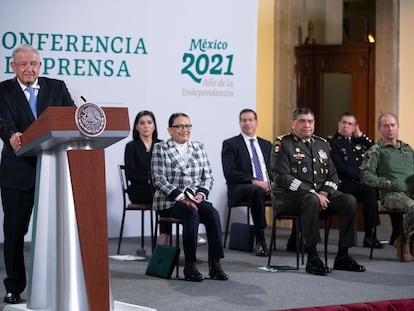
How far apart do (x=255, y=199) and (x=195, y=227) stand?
1.60m

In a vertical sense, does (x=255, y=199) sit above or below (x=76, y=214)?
below

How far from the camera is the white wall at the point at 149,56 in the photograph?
7.93 metres

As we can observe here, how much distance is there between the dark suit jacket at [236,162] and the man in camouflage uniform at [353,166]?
2.26 ft

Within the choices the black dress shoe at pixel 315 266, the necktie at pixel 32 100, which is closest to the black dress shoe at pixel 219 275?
the black dress shoe at pixel 315 266

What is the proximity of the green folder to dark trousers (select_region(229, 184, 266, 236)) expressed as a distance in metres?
1.53

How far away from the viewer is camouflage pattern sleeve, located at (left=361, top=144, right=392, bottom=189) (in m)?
7.08

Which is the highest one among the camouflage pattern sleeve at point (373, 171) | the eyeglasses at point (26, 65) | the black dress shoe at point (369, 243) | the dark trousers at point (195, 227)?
the eyeglasses at point (26, 65)

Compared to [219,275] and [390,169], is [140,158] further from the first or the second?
[390,169]

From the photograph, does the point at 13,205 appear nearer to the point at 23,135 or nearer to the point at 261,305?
the point at 23,135

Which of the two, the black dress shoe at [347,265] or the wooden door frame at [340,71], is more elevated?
the wooden door frame at [340,71]

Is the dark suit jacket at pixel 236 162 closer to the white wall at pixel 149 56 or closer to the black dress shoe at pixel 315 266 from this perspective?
the white wall at pixel 149 56

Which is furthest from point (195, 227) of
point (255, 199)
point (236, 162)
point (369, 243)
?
point (369, 243)

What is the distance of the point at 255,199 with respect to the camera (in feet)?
24.6

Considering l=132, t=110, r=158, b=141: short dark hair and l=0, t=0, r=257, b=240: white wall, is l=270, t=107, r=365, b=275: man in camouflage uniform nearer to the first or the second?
l=132, t=110, r=158, b=141: short dark hair
